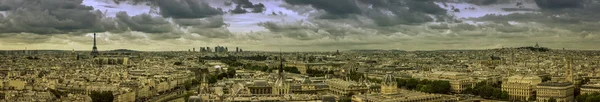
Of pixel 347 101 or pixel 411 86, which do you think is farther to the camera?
pixel 411 86

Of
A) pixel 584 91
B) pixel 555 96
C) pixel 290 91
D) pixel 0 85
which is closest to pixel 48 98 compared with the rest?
pixel 0 85

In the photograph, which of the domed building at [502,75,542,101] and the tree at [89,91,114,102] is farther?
the domed building at [502,75,542,101]

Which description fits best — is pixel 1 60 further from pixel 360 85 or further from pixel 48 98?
pixel 360 85

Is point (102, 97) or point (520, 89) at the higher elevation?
point (520, 89)

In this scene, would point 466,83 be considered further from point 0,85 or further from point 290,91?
point 0,85

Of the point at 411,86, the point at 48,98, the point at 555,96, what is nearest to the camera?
the point at 48,98

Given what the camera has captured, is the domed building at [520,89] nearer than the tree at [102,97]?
No

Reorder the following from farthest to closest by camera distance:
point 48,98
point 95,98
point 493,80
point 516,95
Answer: point 493,80 → point 516,95 → point 95,98 → point 48,98

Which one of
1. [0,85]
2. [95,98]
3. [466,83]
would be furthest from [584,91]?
[0,85]

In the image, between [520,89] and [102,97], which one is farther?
[520,89]
